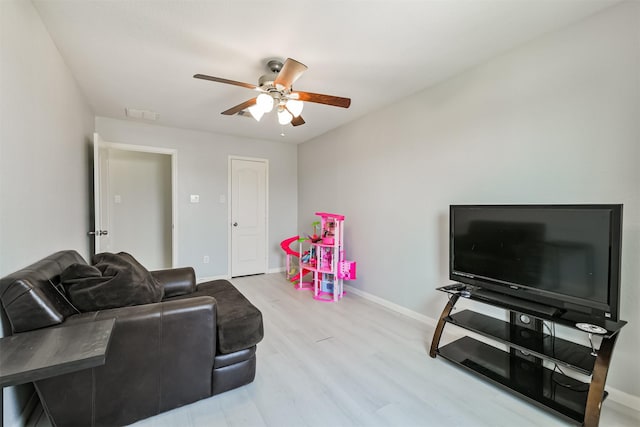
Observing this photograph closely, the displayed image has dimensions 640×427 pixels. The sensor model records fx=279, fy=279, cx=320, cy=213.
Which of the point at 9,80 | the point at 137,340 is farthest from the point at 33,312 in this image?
the point at 9,80

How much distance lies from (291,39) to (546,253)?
2.25 meters

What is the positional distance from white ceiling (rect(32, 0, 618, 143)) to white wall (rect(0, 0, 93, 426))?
25 cm

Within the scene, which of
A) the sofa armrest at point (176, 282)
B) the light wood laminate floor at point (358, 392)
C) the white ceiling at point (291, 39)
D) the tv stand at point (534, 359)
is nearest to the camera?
the tv stand at point (534, 359)

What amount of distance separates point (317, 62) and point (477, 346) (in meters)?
2.71

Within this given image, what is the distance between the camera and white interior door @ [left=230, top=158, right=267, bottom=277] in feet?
15.5

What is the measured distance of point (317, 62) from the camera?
233 centimetres

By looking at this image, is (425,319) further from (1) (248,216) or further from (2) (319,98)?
(1) (248,216)

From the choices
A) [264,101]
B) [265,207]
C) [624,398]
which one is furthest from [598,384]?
[265,207]

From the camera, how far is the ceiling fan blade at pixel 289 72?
5.95 feet

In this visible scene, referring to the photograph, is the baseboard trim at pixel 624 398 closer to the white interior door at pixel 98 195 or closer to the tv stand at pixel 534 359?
the tv stand at pixel 534 359

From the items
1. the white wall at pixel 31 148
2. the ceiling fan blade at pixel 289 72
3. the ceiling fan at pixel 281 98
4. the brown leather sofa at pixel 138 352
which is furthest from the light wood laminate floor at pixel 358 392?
the ceiling fan blade at pixel 289 72

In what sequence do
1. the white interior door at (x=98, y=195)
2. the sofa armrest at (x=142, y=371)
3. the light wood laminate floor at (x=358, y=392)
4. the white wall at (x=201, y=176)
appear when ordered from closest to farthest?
1. the sofa armrest at (x=142, y=371)
2. the light wood laminate floor at (x=358, y=392)
3. the white interior door at (x=98, y=195)
4. the white wall at (x=201, y=176)

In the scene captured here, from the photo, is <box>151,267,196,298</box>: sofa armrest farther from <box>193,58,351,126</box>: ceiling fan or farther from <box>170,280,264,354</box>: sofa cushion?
<box>193,58,351,126</box>: ceiling fan

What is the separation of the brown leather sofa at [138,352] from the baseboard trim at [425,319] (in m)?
1.82
